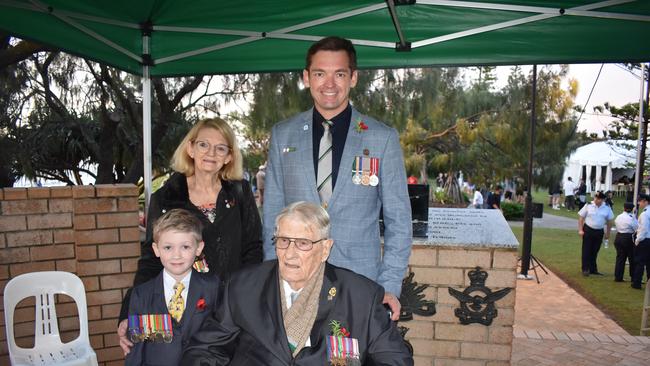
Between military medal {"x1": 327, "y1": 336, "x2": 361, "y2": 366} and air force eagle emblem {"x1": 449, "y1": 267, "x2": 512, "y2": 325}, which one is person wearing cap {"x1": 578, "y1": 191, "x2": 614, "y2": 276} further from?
military medal {"x1": 327, "y1": 336, "x2": 361, "y2": 366}

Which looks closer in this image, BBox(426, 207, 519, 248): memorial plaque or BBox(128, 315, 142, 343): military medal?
BBox(128, 315, 142, 343): military medal

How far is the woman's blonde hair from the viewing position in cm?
221

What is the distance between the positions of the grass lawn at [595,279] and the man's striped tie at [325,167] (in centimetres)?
567

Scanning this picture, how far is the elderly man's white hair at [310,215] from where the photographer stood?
165cm

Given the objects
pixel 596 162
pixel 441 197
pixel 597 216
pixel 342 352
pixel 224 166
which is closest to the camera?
pixel 342 352

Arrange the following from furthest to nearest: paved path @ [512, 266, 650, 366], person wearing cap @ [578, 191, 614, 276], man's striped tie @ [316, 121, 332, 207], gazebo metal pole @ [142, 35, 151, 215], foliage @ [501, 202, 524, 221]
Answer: foliage @ [501, 202, 524, 221] → person wearing cap @ [578, 191, 614, 276] → paved path @ [512, 266, 650, 366] → gazebo metal pole @ [142, 35, 151, 215] → man's striped tie @ [316, 121, 332, 207]

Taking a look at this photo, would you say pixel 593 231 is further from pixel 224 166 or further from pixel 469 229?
pixel 224 166

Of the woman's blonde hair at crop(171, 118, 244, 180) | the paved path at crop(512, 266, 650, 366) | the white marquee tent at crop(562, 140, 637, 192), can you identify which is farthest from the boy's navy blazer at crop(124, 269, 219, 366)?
the white marquee tent at crop(562, 140, 637, 192)

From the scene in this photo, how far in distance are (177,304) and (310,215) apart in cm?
84

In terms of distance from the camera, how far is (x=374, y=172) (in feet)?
A: 6.31

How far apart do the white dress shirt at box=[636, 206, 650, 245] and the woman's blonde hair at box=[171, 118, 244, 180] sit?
7874 mm

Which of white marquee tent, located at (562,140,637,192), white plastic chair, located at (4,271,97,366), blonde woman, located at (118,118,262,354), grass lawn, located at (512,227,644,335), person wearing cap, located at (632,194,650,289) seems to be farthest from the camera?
white marquee tent, located at (562,140,637,192)

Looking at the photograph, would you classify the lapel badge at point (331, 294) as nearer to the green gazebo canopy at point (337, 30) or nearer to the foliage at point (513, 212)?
the green gazebo canopy at point (337, 30)

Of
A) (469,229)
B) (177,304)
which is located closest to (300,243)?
(177,304)
